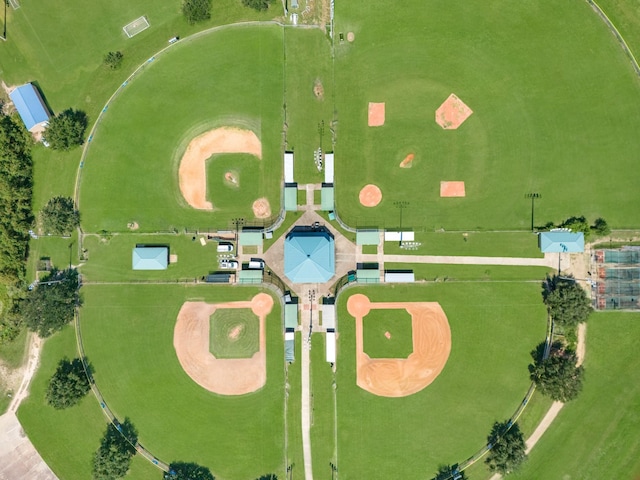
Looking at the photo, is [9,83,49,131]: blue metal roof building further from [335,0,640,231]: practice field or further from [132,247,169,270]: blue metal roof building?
[335,0,640,231]: practice field

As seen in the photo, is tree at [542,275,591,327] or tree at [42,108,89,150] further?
tree at [42,108,89,150]

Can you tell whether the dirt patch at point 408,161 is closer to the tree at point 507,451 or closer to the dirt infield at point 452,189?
the dirt infield at point 452,189

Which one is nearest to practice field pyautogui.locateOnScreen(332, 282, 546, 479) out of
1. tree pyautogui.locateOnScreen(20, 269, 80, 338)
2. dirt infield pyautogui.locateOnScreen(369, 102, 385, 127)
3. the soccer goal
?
dirt infield pyautogui.locateOnScreen(369, 102, 385, 127)

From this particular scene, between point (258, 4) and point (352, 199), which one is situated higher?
point (258, 4)

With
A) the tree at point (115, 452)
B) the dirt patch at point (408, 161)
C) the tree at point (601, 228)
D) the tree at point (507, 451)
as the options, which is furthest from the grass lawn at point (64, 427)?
the tree at point (601, 228)

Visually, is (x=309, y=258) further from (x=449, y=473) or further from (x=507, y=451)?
(x=507, y=451)

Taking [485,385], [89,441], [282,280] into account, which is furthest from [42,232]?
[485,385]

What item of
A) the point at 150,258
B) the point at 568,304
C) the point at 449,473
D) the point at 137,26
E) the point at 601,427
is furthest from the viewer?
the point at 137,26

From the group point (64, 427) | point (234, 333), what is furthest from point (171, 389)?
point (64, 427)
